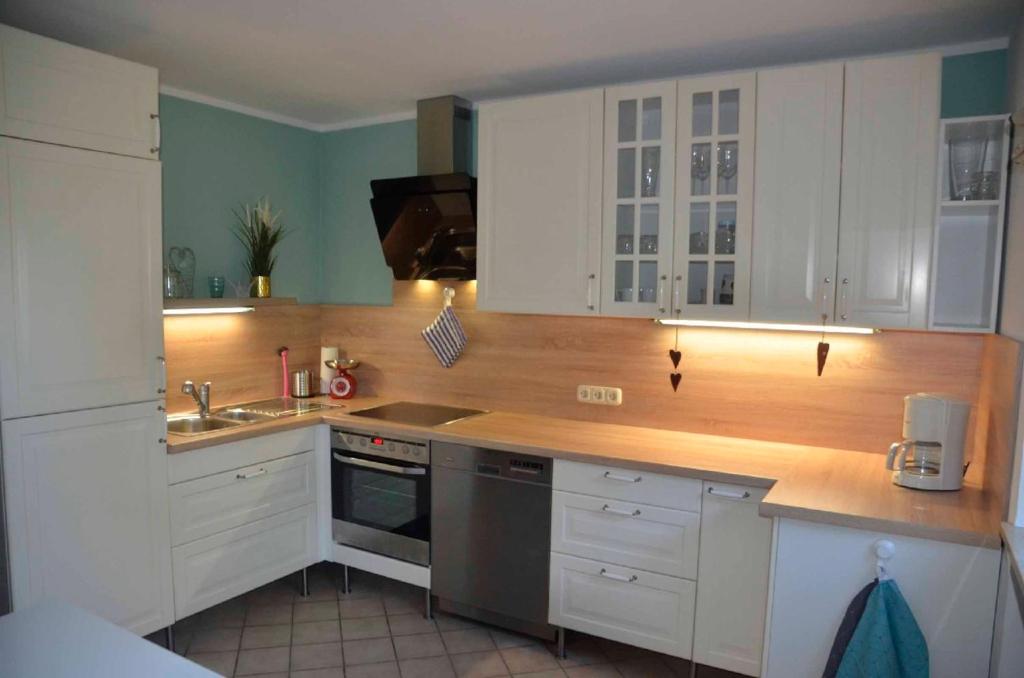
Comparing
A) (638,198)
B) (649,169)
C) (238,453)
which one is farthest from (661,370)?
(238,453)

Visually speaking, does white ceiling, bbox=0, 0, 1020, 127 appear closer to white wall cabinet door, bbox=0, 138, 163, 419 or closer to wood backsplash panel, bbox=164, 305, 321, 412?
white wall cabinet door, bbox=0, 138, 163, 419

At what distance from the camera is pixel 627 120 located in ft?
9.43

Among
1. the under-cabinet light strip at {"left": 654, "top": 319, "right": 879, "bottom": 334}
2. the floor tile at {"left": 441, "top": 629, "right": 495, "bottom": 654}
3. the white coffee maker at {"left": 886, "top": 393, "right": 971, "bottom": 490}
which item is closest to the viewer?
the white coffee maker at {"left": 886, "top": 393, "right": 971, "bottom": 490}

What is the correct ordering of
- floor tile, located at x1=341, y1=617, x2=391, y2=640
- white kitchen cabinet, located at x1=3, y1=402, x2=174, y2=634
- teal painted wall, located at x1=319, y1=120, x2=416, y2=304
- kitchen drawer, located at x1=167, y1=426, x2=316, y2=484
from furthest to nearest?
teal painted wall, located at x1=319, y1=120, x2=416, y2=304 < floor tile, located at x1=341, y1=617, x2=391, y2=640 < kitchen drawer, located at x1=167, y1=426, x2=316, y2=484 < white kitchen cabinet, located at x1=3, y1=402, x2=174, y2=634

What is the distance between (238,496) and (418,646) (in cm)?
99

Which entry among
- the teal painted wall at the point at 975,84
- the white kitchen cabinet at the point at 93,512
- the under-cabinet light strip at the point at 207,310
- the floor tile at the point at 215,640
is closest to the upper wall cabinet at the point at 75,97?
the under-cabinet light strip at the point at 207,310

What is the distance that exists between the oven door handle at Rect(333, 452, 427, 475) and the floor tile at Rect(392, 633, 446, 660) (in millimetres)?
685

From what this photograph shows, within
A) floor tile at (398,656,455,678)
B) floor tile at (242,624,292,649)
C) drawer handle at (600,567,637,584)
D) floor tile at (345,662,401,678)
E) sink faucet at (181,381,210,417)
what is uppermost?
sink faucet at (181,381,210,417)

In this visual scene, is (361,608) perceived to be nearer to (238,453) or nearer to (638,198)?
(238,453)

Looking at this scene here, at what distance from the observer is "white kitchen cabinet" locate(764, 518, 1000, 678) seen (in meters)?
1.89

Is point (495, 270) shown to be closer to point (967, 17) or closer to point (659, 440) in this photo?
point (659, 440)

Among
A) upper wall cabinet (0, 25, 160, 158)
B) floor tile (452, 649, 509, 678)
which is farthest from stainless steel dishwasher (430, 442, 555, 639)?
upper wall cabinet (0, 25, 160, 158)

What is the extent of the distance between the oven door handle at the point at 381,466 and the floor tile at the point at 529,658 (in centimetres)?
82

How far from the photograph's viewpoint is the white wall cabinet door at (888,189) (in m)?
2.36
